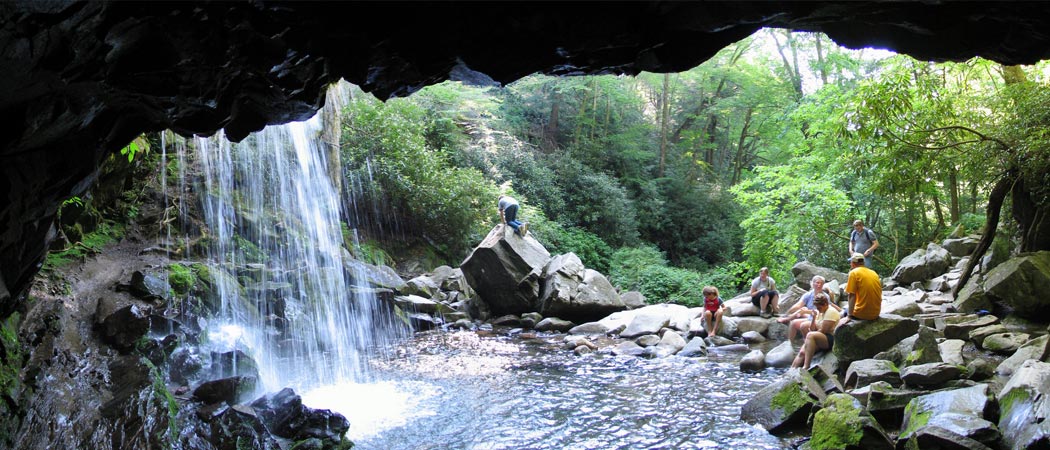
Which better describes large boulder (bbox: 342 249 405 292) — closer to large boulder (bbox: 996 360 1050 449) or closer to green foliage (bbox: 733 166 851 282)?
green foliage (bbox: 733 166 851 282)

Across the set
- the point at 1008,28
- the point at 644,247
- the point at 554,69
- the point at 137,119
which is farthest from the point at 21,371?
the point at 644,247

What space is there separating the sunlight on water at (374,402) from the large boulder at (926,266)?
38.8 ft

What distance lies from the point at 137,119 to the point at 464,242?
51.4 feet

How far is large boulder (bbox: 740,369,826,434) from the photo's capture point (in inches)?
286

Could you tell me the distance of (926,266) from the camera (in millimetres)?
14570

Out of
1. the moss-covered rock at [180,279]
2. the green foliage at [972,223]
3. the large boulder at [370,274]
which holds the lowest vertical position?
→ the green foliage at [972,223]

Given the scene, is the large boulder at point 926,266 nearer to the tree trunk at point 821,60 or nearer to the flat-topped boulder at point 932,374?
the flat-topped boulder at point 932,374

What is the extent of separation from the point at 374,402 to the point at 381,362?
2618 mm

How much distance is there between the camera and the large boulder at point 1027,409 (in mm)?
5368

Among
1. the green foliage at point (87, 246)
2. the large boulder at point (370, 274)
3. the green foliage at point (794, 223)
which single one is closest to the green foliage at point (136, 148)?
the green foliage at point (87, 246)

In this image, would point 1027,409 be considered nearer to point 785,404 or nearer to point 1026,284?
point 785,404

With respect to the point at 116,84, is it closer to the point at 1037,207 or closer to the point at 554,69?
the point at 554,69

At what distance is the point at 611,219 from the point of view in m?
26.1

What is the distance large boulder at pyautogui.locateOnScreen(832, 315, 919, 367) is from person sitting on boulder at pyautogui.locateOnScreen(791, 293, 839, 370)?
57cm
